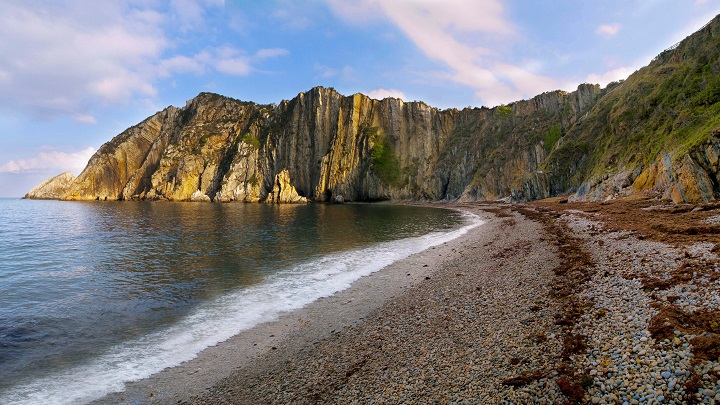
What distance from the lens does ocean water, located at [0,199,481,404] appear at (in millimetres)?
10320

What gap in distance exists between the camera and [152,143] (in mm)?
161750

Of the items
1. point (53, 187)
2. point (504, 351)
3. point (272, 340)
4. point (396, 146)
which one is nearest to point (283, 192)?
point (396, 146)

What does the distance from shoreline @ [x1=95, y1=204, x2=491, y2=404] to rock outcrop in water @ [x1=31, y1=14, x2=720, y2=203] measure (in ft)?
145

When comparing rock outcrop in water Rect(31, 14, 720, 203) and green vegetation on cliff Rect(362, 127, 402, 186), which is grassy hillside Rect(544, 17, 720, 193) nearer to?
rock outcrop in water Rect(31, 14, 720, 203)

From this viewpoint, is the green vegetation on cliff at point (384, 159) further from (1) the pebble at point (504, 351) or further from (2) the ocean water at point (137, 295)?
(1) the pebble at point (504, 351)

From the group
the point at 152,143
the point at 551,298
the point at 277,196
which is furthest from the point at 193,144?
the point at 551,298

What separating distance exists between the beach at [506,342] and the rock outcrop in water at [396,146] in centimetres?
4165

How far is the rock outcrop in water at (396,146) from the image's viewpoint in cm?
5547

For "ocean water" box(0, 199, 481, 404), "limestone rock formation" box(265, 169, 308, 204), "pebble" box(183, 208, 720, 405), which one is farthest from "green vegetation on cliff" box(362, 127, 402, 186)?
"pebble" box(183, 208, 720, 405)

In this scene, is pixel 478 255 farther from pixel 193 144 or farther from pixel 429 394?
pixel 193 144

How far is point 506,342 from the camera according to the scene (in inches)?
330

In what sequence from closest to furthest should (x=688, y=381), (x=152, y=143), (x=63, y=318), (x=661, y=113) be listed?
(x=688, y=381), (x=63, y=318), (x=661, y=113), (x=152, y=143)

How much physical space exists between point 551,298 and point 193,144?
167m

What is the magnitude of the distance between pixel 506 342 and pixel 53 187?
244743 mm
